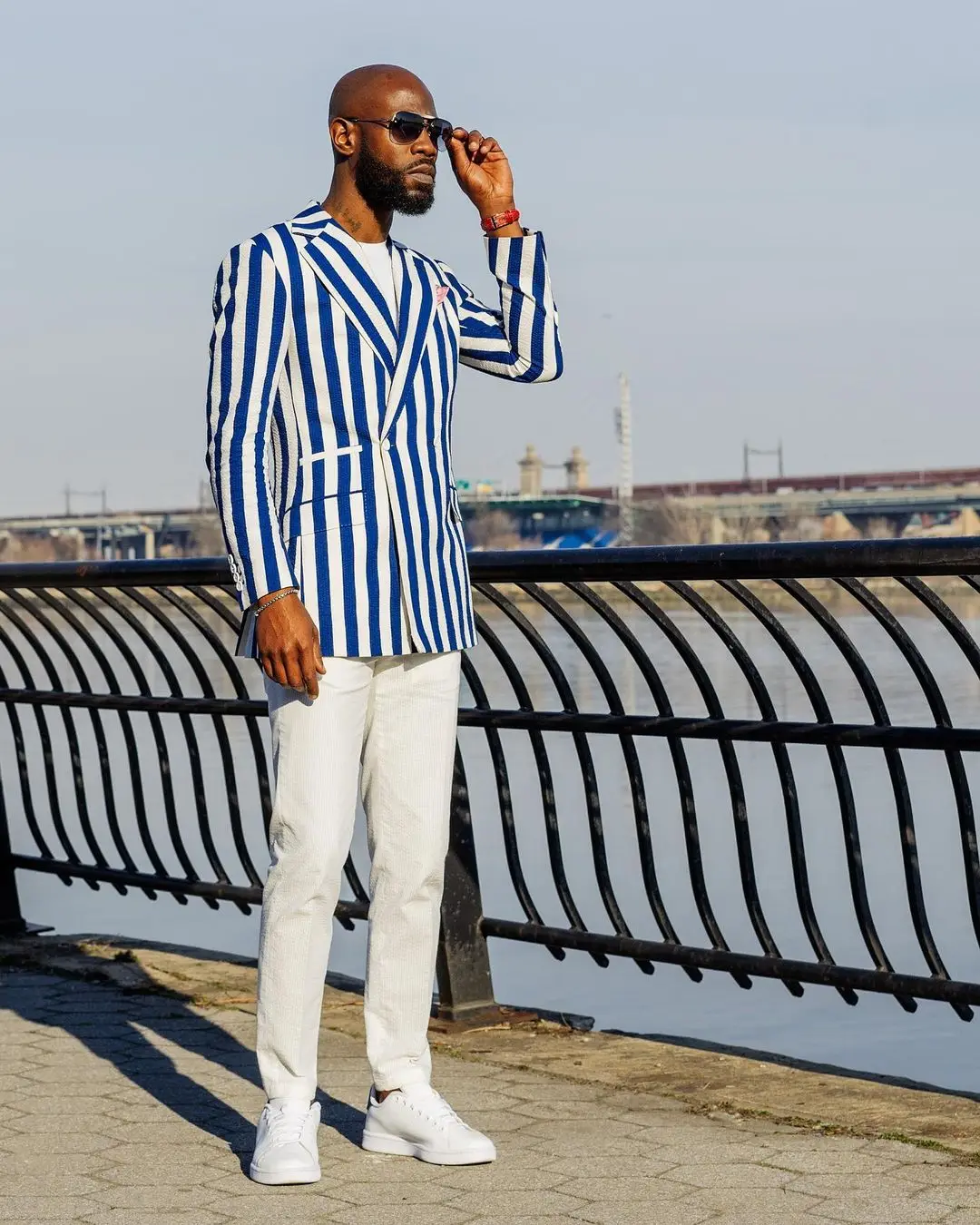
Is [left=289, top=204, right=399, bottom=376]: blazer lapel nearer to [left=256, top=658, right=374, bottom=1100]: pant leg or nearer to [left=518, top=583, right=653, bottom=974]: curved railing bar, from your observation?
[left=256, top=658, right=374, bottom=1100]: pant leg

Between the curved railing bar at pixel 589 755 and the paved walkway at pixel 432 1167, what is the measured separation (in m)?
0.61

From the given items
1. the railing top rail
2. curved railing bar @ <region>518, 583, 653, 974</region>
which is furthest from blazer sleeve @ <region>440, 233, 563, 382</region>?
curved railing bar @ <region>518, 583, 653, 974</region>

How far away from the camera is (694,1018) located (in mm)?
6809

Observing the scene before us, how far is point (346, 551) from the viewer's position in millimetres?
3424

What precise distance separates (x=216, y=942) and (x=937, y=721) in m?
4.89

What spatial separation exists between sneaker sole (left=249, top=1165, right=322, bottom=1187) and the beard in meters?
1.71

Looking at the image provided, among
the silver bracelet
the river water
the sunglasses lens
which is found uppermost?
the sunglasses lens

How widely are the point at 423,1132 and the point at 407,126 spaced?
1812 mm

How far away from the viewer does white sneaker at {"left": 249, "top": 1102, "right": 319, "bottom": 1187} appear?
11.2 feet

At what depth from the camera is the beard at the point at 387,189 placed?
346 centimetres

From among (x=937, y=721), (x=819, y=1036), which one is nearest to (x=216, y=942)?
(x=819, y=1036)

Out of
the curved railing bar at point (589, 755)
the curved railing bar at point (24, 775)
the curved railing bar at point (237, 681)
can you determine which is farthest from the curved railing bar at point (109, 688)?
the curved railing bar at point (589, 755)

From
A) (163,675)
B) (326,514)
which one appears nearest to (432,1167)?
(326,514)

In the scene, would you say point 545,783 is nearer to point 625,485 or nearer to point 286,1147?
point 286,1147
